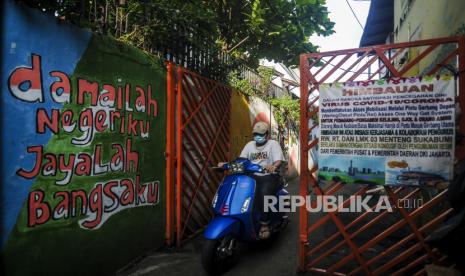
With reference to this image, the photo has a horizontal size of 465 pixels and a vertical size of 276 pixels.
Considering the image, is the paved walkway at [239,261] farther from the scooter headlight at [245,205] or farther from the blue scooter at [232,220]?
the scooter headlight at [245,205]

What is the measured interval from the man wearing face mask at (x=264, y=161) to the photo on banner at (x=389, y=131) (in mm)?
948

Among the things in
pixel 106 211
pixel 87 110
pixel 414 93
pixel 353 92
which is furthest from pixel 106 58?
pixel 414 93

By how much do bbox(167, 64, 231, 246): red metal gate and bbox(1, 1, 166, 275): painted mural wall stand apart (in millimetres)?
339

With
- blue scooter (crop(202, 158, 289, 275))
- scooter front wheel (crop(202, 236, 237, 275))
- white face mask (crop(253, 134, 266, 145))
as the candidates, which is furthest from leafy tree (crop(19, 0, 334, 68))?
scooter front wheel (crop(202, 236, 237, 275))

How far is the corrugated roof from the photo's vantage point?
1262 centimetres

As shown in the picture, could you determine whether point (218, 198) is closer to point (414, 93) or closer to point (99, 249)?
point (99, 249)

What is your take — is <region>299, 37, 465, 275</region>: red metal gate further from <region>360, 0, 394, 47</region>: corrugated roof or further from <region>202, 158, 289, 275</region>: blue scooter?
<region>360, 0, 394, 47</region>: corrugated roof

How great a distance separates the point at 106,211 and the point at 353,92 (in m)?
2.73

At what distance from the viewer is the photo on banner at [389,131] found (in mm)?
3139

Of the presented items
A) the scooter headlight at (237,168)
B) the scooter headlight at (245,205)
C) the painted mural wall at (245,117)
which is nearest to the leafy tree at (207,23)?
the painted mural wall at (245,117)

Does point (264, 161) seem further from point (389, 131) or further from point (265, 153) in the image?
point (389, 131)

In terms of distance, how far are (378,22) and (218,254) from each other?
1284 centimetres

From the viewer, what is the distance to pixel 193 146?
525 cm
